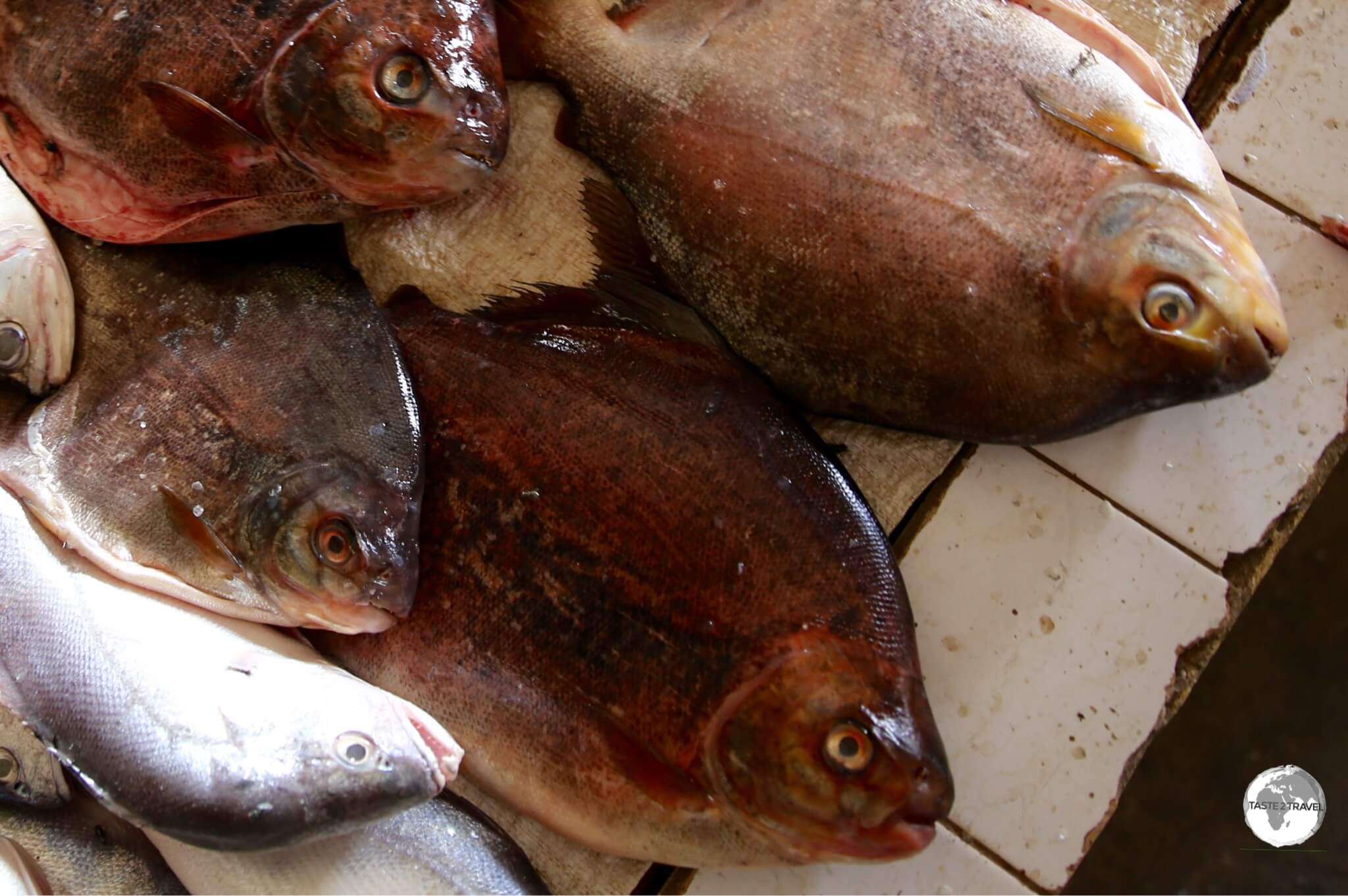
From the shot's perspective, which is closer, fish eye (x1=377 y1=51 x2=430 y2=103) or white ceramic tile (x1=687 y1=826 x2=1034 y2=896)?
fish eye (x1=377 y1=51 x2=430 y2=103)

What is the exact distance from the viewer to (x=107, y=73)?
176cm

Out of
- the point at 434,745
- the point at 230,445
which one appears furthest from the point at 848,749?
the point at 230,445

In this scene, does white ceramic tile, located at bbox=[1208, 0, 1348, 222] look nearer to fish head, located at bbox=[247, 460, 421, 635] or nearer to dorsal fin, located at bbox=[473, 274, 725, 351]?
dorsal fin, located at bbox=[473, 274, 725, 351]

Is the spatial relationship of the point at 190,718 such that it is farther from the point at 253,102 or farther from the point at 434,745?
the point at 253,102

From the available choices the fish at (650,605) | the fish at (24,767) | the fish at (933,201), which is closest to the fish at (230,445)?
the fish at (650,605)

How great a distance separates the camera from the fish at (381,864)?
6.08 feet

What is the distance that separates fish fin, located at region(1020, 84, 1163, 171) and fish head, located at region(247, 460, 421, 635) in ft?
4.19

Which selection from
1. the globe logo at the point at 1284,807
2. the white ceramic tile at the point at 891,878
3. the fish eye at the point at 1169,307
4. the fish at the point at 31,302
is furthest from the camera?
the globe logo at the point at 1284,807

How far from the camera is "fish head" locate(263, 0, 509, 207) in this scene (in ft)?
5.54

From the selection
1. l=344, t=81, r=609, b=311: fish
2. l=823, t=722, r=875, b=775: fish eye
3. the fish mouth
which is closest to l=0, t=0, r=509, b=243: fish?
l=344, t=81, r=609, b=311: fish

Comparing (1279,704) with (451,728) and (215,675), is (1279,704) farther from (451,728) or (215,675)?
(215,675)

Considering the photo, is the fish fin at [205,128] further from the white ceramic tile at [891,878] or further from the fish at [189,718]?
the white ceramic tile at [891,878]

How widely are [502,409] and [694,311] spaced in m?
0.40

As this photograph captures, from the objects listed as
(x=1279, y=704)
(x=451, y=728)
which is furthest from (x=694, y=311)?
(x=1279, y=704)
